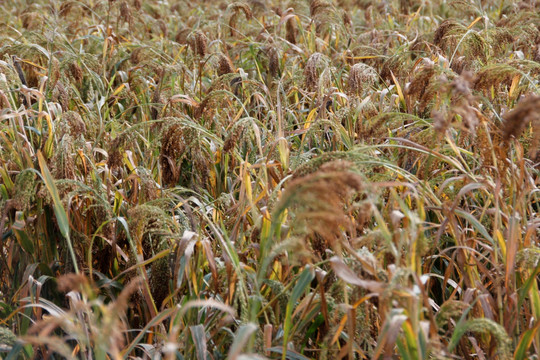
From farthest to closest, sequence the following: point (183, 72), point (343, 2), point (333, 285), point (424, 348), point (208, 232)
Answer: point (343, 2) → point (183, 72) → point (208, 232) → point (333, 285) → point (424, 348)

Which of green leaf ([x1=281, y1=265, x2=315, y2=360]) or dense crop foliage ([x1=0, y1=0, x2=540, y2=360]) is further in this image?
green leaf ([x1=281, y1=265, x2=315, y2=360])

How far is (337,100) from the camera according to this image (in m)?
2.75

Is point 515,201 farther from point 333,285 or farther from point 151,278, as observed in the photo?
point 151,278

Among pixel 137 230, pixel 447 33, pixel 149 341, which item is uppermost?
pixel 447 33

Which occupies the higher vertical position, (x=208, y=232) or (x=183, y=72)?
A: (x=183, y=72)

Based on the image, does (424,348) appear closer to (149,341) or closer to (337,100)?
(149,341)

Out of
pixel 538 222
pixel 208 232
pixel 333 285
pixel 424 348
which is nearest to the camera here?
pixel 424 348

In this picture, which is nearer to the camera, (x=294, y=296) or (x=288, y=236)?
(x=294, y=296)

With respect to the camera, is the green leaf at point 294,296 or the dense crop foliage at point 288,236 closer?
the dense crop foliage at point 288,236

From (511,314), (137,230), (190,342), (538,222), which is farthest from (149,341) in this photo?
(538,222)

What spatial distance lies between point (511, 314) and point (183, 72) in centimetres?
204

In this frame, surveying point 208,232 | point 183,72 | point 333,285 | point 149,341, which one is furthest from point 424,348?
point 183,72

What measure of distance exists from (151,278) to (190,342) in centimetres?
23

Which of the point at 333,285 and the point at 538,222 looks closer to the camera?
the point at 333,285
